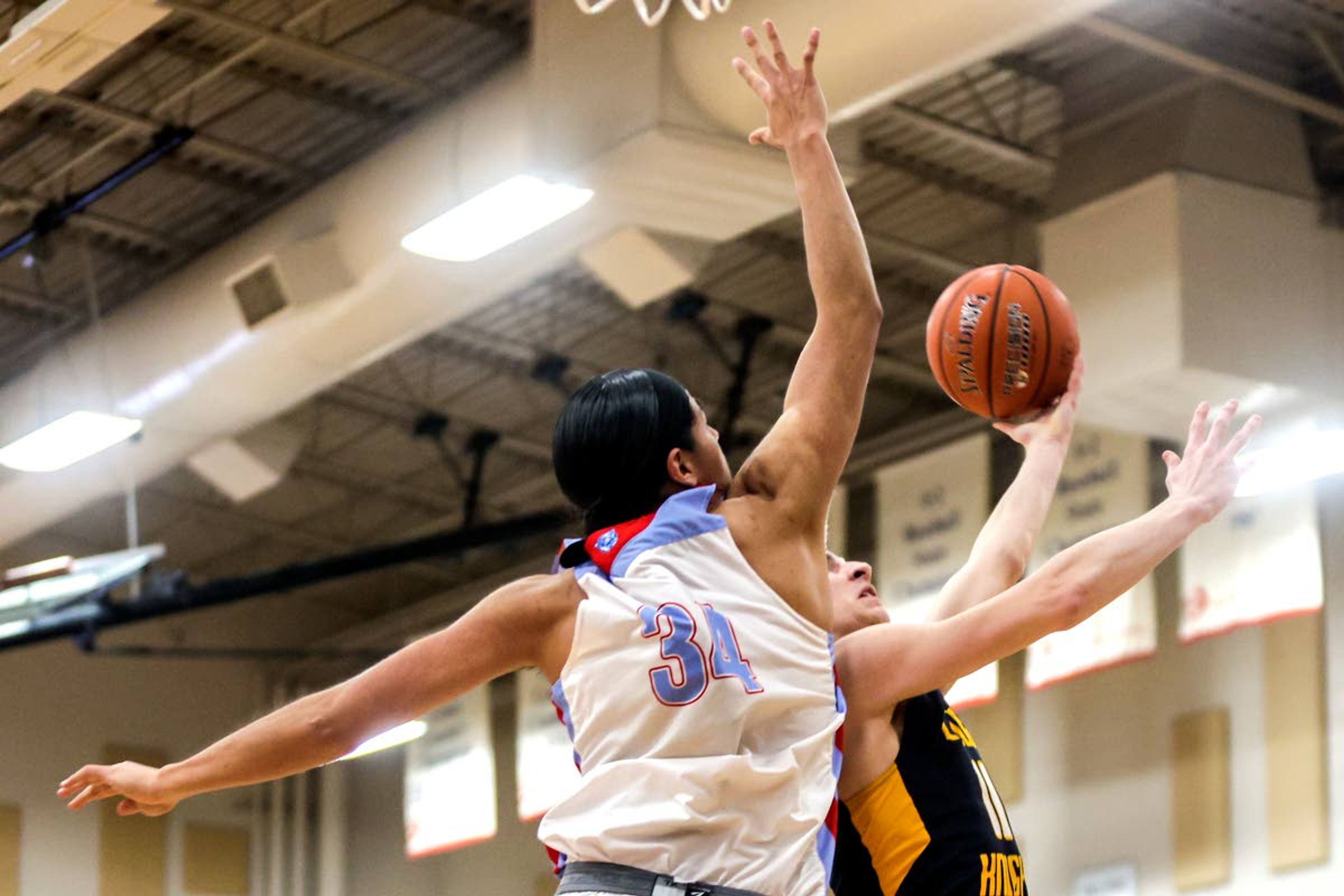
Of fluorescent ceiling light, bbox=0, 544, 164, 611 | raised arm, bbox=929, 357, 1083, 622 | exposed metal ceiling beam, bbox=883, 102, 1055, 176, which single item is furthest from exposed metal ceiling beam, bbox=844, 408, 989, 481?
raised arm, bbox=929, 357, 1083, 622

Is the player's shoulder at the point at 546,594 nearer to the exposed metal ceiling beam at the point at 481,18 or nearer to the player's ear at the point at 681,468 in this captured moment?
the player's ear at the point at 681,468

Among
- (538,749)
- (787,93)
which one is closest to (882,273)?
(538,749)

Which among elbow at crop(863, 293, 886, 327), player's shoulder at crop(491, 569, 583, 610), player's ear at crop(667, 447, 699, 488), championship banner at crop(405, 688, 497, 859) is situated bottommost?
player's shoulder at crop(491, 569, 583, 610)

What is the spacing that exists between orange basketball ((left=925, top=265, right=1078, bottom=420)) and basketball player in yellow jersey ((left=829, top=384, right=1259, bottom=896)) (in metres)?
0.14

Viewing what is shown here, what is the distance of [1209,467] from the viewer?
10.3 ft

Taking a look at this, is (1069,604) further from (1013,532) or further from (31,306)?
(31,306)

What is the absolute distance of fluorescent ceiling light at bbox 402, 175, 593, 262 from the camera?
9281 millimetres

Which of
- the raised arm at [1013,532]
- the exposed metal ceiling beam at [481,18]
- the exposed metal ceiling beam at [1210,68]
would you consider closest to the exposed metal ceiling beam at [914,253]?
the exposed metal ceiling beam at [1210,68]

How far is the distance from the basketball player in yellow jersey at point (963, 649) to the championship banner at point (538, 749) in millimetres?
10423

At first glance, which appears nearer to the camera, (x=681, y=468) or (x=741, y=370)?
(x=681, y=468)

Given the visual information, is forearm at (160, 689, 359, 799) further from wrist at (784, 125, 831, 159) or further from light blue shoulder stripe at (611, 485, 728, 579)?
wrist at (784, 125, 831, 159)

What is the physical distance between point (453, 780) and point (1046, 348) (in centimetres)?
1190

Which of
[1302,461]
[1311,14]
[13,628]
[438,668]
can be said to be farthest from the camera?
[13,628]

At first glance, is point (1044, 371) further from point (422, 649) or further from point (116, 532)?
point (116, 532)
